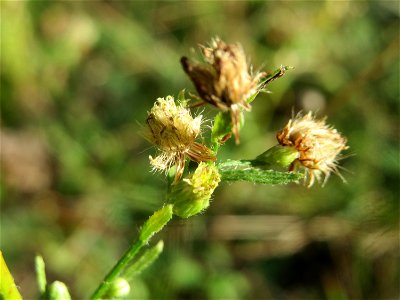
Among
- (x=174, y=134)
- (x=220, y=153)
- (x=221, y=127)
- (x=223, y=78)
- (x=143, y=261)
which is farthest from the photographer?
(x=220, y=153)

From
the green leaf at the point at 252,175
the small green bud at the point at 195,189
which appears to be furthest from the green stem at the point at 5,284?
the green leaf at the point at 252,175

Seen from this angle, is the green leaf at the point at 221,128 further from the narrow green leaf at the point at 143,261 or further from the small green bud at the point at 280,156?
the narrow green leaf at the point at 143,261

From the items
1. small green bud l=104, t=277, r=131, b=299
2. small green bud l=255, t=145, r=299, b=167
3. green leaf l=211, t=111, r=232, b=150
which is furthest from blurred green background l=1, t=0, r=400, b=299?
green leaf l=211, t=111, r=232, b=150

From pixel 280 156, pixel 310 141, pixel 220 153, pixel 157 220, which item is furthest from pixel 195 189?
pixel 220 153

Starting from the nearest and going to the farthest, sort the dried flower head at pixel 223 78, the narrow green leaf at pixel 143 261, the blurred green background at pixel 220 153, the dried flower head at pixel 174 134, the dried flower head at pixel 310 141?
the dried flower head at pixel 223 78 → the dried flower head at pixel 174 134 → the dried flower head at pixel 310 141 → the narrow green leaf at pixel 143 261 → the blurred green background at pixel 220 153

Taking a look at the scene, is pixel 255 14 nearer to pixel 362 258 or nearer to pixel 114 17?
pixel 114 17

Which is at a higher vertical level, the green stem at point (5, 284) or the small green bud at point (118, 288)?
the small green bud at point (118, 288)

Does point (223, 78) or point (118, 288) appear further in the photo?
point (118, 288)

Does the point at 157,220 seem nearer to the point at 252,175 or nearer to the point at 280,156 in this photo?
the point at 252,175
